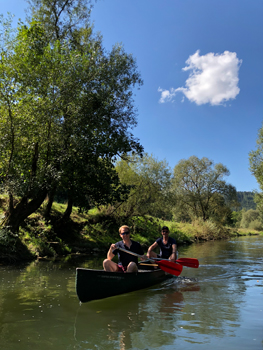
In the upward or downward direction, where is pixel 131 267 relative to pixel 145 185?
downward

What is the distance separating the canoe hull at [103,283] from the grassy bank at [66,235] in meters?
6.42

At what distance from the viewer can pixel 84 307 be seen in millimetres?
5887

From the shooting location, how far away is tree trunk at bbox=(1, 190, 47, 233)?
12.2m

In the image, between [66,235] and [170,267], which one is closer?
[170,267]

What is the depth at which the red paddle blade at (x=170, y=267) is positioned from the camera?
838cm

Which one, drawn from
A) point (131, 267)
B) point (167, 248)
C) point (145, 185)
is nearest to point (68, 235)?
point (145, 185)

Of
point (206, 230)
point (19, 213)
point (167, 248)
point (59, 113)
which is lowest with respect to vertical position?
point (206, 230)

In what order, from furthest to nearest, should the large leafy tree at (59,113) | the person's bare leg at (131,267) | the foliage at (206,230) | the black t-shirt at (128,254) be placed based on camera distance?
the foliage at (206,230) → the large leafy tree at (59,113) → the black t-shirt at (128,254) → the person's bare leg at (131,267)

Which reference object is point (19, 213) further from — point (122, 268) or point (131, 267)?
point (131, 267)

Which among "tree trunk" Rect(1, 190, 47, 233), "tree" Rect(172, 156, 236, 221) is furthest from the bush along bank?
"tree" Rect(172, 156, 236, 221)

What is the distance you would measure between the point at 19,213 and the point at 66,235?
4.51 meters

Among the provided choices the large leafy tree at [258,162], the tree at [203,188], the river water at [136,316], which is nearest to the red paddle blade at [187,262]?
the river water at [136,316]

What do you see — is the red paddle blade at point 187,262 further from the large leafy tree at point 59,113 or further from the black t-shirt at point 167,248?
the large leafy tree at point 59,113

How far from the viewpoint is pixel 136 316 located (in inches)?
209
